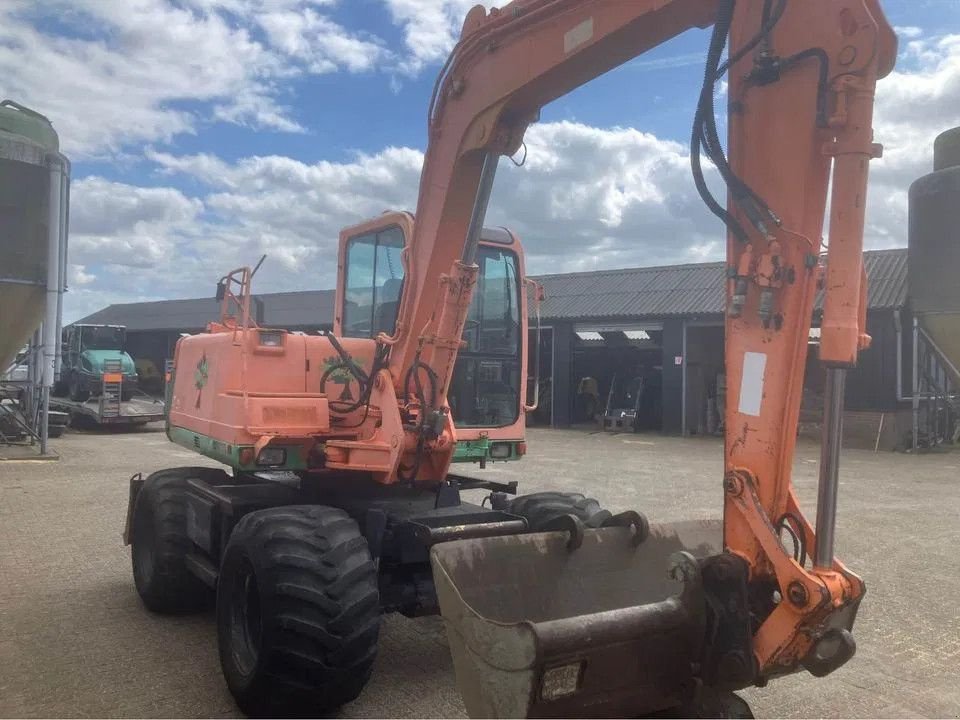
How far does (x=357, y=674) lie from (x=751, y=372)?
241cm

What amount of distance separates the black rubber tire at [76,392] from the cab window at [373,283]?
59.1 feet

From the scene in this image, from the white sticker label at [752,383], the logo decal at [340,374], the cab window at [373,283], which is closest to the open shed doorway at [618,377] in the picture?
the cab window at [373,283]

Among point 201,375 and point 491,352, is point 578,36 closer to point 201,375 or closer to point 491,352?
point 491,352

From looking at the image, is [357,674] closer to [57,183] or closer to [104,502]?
[104,502]

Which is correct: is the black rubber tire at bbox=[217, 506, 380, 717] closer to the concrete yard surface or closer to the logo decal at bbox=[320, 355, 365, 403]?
the concrete yard surface

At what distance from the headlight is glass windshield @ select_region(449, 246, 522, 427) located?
1224 mm

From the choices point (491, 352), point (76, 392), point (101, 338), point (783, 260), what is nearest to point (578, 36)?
point (783, 260)

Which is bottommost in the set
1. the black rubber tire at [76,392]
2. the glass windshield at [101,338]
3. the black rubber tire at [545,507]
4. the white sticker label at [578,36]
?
the black rubber tire at [76,392]

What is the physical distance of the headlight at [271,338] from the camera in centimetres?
550

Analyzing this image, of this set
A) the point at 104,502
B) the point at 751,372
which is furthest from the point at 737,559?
the point at 104,502

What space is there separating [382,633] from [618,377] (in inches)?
775

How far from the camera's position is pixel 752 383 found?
343 cm

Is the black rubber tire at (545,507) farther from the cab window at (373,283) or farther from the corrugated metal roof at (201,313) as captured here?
the corrugated metal roof at (201,313)

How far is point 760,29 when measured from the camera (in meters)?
3.45
